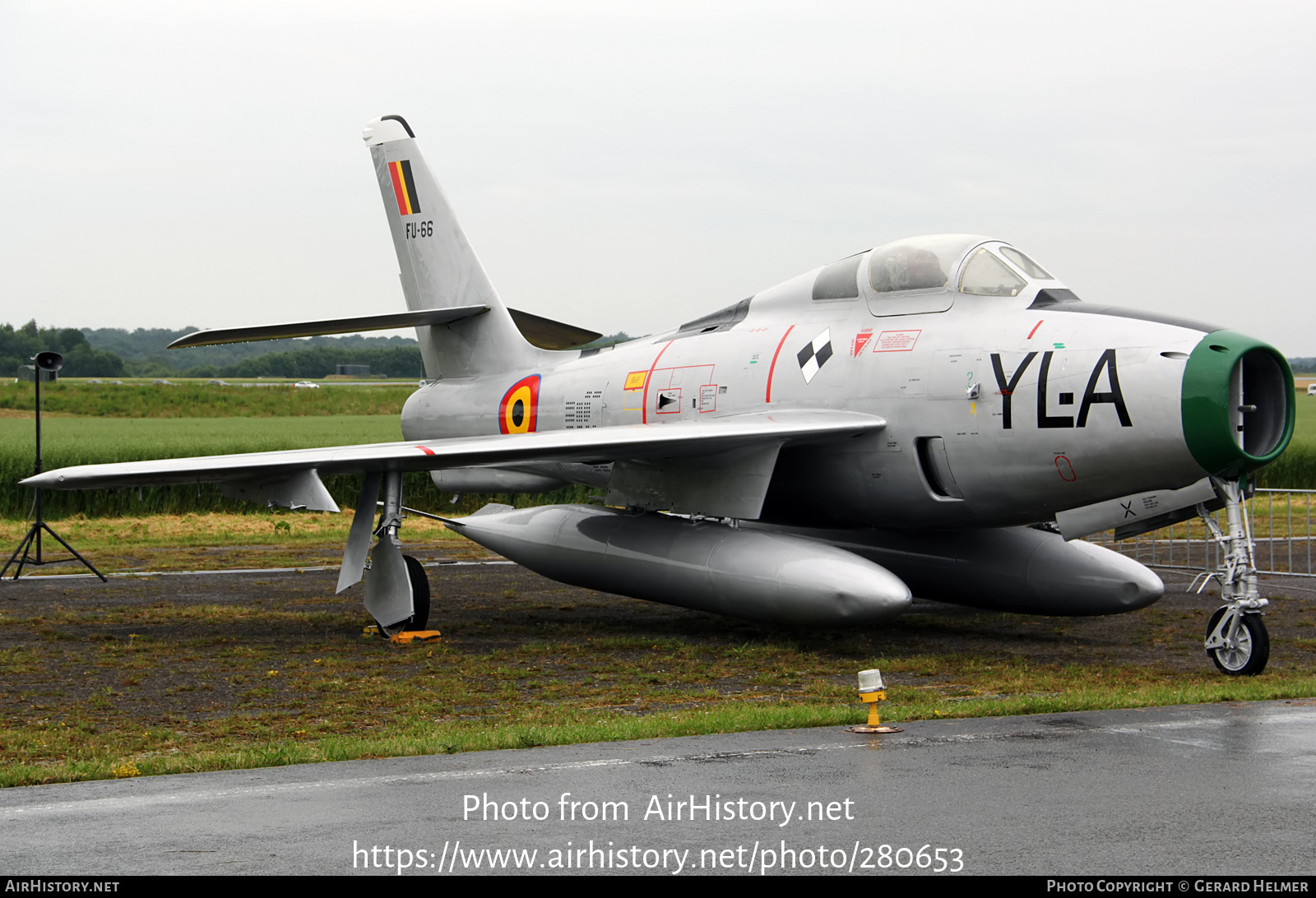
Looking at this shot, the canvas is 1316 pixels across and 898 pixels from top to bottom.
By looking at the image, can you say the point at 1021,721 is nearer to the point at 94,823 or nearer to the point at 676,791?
the point at 676,791

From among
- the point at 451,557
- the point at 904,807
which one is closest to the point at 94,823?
the point at 904,807

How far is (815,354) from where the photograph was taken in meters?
13.6

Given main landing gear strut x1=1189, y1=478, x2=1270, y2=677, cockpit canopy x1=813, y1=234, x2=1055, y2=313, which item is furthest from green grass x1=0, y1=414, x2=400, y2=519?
main landing gear strut x1=1189, y1=478, x2=1270, y2=677

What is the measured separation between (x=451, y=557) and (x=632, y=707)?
13.3 m

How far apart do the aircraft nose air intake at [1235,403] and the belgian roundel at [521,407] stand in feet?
26.6

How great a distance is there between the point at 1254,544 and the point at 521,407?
1259 cm

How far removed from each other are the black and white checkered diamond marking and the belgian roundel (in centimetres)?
412

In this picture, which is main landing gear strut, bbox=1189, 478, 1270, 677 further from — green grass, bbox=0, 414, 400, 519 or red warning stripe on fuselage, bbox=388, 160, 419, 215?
green grass, bbox=0, 414, 400, 519

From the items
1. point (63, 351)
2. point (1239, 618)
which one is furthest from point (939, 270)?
point (63, 351)

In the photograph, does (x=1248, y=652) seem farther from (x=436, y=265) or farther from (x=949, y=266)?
(x=436, y=265)

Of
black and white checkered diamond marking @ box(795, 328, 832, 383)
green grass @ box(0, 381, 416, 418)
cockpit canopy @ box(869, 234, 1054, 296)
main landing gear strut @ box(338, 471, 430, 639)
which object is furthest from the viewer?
green grass @ box(0, 381, 416, 418)

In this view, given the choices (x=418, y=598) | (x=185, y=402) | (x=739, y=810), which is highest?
(x=739, y=810)

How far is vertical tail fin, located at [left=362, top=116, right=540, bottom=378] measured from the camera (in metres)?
18.0

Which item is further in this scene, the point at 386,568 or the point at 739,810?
the point at 386,568
